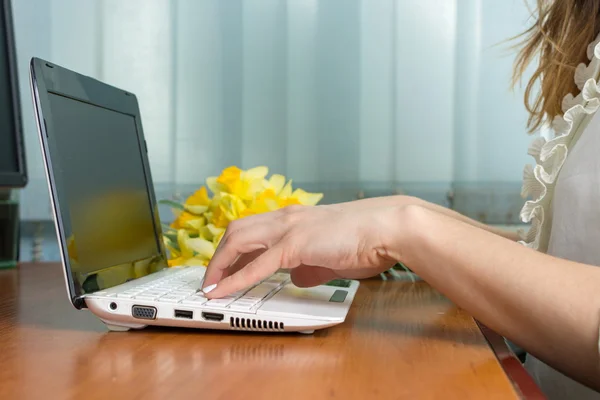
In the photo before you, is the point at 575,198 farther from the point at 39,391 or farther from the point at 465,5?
the point at 465,5

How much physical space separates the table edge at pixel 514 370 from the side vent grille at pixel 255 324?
0.63 feet

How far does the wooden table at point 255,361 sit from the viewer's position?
41cm

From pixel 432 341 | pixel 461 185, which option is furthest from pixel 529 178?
pixel 461 185

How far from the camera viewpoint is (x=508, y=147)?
4.31 feet

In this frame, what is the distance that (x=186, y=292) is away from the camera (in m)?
0.62

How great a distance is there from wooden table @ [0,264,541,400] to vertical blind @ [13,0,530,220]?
69 centimetres

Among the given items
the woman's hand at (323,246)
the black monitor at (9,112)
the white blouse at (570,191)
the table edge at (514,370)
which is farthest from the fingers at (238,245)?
the black monitor at (9,112)

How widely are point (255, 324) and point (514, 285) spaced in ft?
0.74

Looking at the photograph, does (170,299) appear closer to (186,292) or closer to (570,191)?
(186,292)

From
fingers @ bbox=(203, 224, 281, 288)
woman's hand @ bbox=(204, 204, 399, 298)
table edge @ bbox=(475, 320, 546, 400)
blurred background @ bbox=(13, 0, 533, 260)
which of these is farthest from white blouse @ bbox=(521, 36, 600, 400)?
blurred background @ bbox=(13, 0, 533, 260)

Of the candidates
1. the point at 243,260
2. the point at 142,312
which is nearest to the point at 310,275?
the point at 243,260

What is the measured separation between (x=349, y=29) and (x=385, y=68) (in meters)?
0.11

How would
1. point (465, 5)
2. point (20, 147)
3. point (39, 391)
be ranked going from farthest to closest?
point (465, 5) < point (20, 147) < point (39, 391)

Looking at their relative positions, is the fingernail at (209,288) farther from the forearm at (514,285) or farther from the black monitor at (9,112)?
the black monitor at (9,112)
